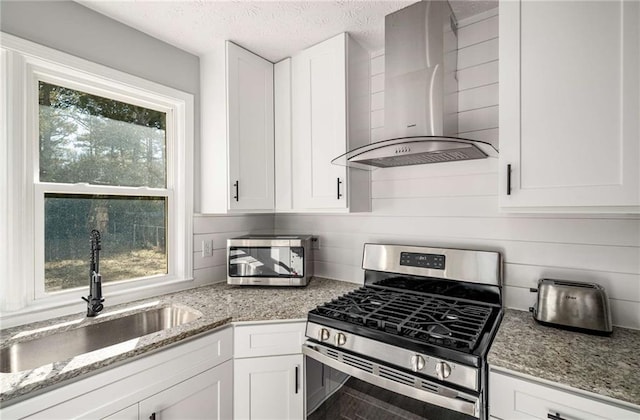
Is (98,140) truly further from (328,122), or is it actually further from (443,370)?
(443,370)

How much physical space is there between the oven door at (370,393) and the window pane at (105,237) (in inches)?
45.3

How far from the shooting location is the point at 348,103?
1.78 meters

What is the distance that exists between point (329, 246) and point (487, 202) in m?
1.08

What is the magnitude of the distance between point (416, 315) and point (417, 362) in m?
0.29

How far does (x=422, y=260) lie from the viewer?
5.80 ft

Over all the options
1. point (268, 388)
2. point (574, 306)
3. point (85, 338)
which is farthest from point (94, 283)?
point (574, 306)

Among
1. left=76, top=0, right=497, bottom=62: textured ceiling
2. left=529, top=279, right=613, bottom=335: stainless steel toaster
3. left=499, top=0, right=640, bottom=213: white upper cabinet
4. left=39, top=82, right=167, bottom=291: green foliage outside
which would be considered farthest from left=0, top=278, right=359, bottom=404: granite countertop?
left=76, top=0, right=497, bottom=62: textured ceiling

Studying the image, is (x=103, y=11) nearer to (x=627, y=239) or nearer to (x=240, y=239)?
(x=240, y=239)

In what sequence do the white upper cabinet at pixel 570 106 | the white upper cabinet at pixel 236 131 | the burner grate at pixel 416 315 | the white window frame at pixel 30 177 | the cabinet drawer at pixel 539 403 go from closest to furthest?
1. the cabinet drawer at pixel 539 403
2. the white upper cabinet at pixel 570 106
3. the burner grate at pixel 416 315
4. the white window frame at pixel 30 177
5. the white upper cabinet at pixel 236 131

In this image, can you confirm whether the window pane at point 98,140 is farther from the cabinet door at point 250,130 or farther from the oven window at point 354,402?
the oven window at point 354,402

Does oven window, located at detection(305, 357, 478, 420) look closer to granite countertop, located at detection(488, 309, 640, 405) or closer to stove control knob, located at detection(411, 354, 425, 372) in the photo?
stove control knob, located at detection(411, 354, 425, 372)

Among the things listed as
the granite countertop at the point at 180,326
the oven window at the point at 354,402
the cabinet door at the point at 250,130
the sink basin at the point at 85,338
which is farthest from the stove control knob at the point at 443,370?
the cabinet door at the point at 250,130

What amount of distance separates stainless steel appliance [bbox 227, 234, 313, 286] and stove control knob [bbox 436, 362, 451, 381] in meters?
1.04

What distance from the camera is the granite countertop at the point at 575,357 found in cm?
90
